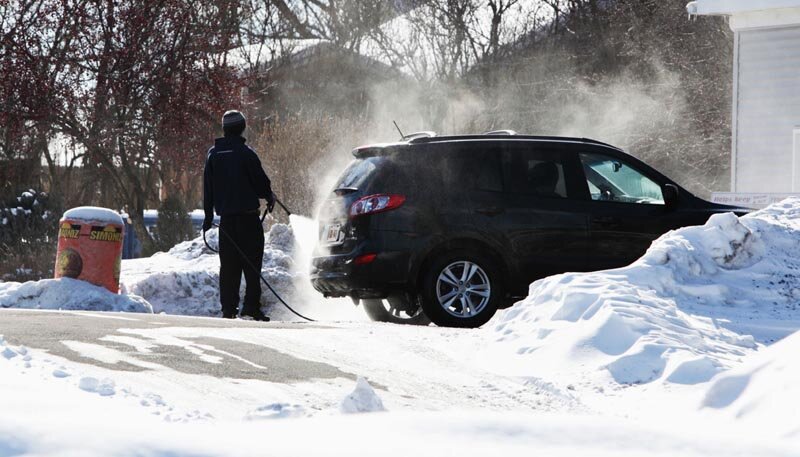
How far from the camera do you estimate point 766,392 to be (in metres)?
6.75

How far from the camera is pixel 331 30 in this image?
42125 mm

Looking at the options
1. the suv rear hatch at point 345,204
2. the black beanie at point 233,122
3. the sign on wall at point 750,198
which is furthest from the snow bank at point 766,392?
the sign on wall at point 750,198

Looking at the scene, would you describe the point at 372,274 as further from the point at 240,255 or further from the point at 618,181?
the point at 618,181

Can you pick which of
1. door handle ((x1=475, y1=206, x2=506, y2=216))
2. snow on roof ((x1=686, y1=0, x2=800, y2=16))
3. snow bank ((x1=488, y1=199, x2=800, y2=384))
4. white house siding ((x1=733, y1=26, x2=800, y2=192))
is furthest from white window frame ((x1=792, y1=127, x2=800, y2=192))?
door handle ((x1=475, y1=206, x2=506, y2=216))

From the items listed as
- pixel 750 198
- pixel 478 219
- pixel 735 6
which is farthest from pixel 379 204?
pixel 735 6

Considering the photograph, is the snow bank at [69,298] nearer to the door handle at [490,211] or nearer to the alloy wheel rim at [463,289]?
the alloy wheel rim at [463,289]

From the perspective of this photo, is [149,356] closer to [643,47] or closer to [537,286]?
[537,286]

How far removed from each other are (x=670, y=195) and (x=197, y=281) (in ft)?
21.9

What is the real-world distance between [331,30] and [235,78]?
1722 cm

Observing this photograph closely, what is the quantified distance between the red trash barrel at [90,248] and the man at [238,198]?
1.98m

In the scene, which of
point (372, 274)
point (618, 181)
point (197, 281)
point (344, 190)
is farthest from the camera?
point (197, 281)

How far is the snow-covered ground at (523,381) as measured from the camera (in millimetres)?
4652

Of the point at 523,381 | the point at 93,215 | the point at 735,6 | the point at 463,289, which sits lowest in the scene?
the point at 523,381

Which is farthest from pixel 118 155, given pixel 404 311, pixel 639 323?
pixel 639 323
